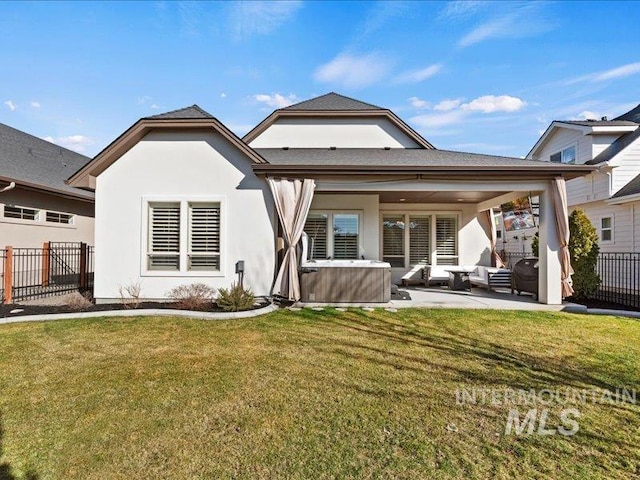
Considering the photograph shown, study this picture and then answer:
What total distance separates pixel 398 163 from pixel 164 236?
648cm

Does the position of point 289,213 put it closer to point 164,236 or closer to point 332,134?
point 164,236

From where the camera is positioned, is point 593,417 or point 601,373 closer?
point 593,417

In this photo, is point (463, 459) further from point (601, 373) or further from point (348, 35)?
point (348, 35)

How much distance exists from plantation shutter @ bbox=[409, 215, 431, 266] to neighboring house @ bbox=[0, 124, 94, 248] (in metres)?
11.1

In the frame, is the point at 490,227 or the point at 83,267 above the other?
the point at 490,227

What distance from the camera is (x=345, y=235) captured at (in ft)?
34.6

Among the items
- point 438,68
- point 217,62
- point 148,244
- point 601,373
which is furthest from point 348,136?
point 601,373

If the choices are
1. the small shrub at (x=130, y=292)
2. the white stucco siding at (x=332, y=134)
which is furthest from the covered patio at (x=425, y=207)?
the small shrub at (x=130, y=292)

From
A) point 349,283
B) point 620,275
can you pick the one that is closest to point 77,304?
point 349,283

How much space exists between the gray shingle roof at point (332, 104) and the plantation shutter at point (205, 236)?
606 centimetres

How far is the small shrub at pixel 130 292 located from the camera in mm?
8164

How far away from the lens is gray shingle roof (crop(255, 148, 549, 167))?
8258 millimetres

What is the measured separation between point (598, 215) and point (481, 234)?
18.9 feet

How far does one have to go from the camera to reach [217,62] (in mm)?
11898
